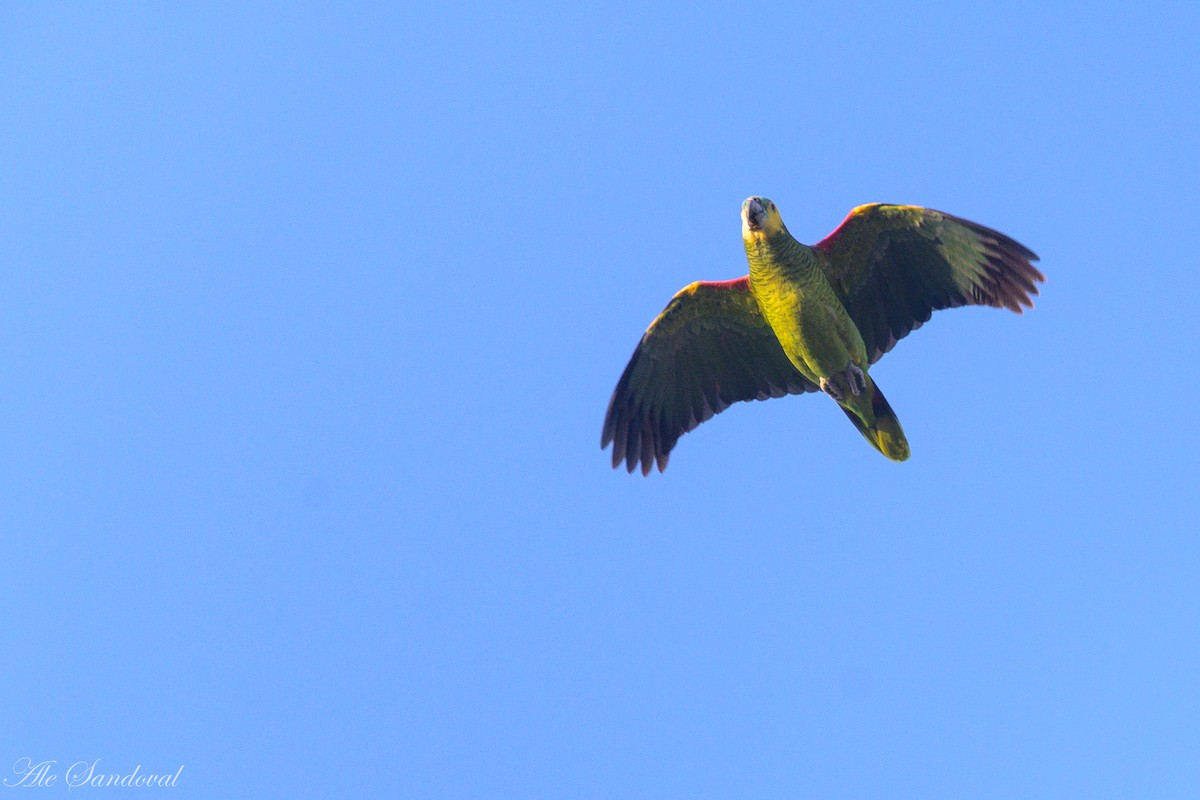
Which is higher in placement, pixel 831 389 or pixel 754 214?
pixel 754 214

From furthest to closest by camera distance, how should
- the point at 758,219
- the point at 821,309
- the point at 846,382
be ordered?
the point at 846,382
the point at 821,309
the point at 758,219

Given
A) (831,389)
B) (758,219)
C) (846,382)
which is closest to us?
(758,219)

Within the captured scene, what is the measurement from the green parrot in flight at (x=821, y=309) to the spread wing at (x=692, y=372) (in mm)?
15

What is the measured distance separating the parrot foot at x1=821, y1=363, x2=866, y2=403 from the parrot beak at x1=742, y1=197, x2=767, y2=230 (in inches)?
82.5

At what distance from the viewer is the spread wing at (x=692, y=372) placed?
46.5 feet

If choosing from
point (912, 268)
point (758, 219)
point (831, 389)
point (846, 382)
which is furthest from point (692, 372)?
point (912, 268)

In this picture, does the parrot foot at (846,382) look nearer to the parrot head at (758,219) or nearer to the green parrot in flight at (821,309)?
the green parrot in flight at (821,309)

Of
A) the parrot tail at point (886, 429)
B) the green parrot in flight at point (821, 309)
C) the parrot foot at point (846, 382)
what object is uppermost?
the green parrot in flight at point (821, 309)

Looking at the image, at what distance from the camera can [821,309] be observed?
43.4ft

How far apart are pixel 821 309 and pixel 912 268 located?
1.57m

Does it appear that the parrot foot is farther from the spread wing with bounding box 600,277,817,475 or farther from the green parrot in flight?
the spread wing with bounding box 600,277,817,475

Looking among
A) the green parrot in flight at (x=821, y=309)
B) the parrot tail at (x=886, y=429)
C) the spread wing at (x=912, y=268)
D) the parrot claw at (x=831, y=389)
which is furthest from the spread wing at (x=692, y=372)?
the spread wing at (x=912, y=268)

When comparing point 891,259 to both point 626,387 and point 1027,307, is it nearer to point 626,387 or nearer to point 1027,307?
point 1027,307

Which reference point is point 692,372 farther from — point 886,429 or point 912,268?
point 912,268
